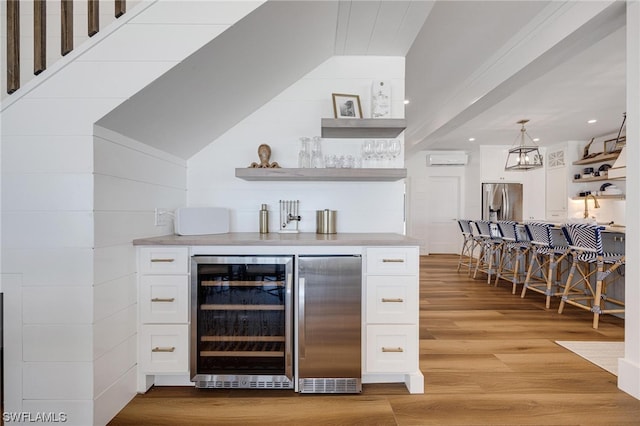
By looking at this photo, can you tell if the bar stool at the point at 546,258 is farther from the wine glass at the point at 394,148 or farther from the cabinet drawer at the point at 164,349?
the cabinet drawer at the point at 164,349

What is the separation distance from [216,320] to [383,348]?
1.02 m

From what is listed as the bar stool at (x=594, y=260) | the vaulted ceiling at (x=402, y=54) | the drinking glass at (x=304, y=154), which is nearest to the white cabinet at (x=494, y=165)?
the vaulted ceiling at (x=402, y=54)

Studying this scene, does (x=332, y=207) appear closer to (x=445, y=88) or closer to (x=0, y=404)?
(x=0, y=404)

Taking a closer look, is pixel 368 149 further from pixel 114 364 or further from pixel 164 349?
pixel 114 364

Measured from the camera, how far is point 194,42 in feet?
5.44

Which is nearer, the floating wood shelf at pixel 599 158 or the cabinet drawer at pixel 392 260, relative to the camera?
the cabinet drawer at pixel 392 260

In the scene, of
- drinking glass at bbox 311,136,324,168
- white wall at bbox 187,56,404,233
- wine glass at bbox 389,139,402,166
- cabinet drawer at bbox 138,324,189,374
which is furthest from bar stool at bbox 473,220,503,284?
cabinet drawer at bbox 138,324,189,374

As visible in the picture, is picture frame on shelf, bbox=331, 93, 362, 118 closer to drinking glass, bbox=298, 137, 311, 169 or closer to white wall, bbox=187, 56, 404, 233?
white wall, bbox=187, 56, 404, 233

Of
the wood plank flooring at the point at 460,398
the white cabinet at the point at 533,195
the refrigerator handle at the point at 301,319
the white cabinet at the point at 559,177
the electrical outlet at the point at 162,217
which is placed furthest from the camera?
the white cabinet at the point at 533,195

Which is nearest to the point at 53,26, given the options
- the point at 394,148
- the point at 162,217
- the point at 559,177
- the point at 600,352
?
the point at 162,217

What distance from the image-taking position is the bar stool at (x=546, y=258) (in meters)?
3.75

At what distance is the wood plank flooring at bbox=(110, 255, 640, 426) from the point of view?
1740 mm

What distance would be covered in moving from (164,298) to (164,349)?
30 centimetres

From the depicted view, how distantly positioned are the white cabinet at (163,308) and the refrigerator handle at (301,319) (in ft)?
2.18
